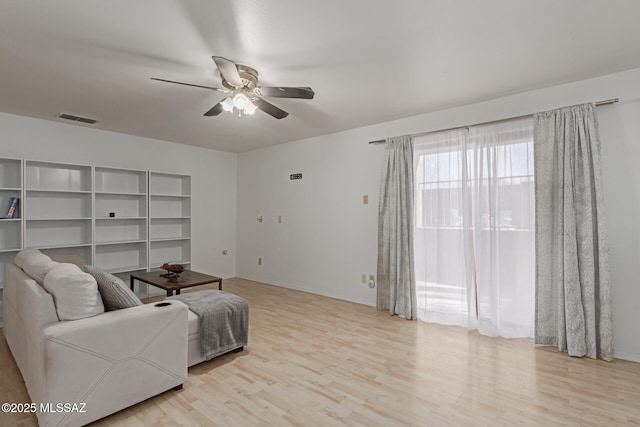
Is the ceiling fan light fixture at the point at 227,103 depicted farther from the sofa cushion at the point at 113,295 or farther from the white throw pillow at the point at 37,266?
Result: the white throw pillow at the point at 37,266

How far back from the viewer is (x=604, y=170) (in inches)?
117

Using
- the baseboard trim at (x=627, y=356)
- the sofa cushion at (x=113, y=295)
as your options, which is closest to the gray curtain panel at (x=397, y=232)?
the baseboard trim at (x=627, y=356)

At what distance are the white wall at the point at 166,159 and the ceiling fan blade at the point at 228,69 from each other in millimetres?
3313

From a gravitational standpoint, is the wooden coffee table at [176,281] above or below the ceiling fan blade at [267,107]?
below

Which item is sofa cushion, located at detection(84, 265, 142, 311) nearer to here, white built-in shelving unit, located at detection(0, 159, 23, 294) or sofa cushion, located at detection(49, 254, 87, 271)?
sofa cushion, located at detection(49, 254, 87, 271)

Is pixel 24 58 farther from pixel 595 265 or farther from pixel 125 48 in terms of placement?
pixel 595 265

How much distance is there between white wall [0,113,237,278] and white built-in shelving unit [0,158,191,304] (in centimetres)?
17

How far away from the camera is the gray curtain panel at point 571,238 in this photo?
287cm

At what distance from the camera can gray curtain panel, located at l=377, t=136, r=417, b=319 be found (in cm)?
404

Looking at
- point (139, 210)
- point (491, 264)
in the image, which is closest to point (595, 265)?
point (491, 264)

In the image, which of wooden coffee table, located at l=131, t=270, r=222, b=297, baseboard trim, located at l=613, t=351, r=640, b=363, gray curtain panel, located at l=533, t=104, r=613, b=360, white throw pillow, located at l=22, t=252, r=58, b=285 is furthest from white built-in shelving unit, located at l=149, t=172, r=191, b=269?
baseboard trim, located at l=613, t=351, r=640, b=363

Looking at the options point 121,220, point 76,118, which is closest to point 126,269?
point 121,220

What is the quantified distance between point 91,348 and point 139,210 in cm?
369

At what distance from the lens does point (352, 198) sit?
15.8ft
